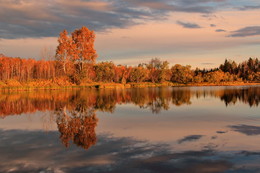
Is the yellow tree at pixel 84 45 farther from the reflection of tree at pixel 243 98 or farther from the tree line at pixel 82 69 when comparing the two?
the reflection of tree at pixel 243 98

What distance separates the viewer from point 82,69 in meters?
71.9

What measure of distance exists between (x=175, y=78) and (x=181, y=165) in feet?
356

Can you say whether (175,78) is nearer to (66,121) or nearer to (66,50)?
(66,50)

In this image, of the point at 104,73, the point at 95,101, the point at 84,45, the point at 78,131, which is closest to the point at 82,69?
the point at 84,45

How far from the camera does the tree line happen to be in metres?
72.5

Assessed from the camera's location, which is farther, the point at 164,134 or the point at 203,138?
the point at 164,134

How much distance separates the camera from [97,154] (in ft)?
28.6

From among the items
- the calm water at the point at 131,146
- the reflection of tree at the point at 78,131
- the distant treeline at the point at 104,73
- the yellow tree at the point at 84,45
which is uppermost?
the yellow tree at the point at 84,45

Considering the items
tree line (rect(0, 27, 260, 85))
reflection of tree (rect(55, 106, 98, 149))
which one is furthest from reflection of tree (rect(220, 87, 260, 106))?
tree line (rect(0, 27, 260, 85))

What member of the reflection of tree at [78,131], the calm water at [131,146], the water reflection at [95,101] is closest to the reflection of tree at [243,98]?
the water reflection at [95,101]

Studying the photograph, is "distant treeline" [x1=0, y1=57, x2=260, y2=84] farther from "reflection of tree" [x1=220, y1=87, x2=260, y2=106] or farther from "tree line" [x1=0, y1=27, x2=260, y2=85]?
"reflection of tree" [x1=220, y1=87, x2=260, y2=106]

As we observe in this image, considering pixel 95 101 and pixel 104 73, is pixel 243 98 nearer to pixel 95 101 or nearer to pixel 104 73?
pixel 95 101

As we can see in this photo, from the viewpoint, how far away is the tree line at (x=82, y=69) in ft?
238

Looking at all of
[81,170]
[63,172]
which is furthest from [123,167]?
[63,172]
